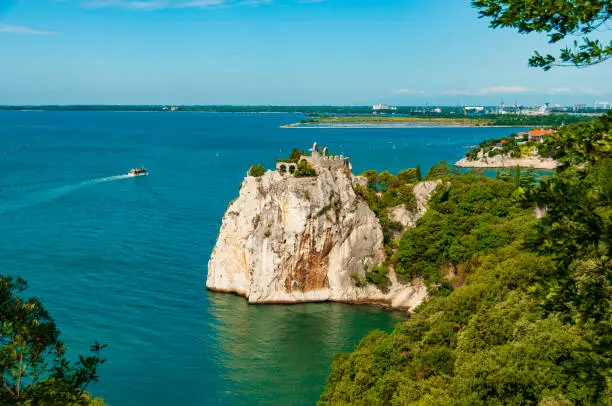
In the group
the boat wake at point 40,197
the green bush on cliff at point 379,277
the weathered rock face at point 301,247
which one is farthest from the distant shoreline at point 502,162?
the green bush on cliff at point 379,277

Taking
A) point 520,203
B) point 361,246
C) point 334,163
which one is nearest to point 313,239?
point 361,246

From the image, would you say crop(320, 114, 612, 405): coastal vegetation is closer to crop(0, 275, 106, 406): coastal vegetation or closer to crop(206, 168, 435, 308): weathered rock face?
crop(0, 275, 106, 406): coastal vegetation

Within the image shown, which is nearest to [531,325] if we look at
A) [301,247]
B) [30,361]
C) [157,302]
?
[30,361]

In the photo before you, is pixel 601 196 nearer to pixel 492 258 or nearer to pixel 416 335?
pixel 416 335

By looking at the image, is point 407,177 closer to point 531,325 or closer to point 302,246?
point 302,246

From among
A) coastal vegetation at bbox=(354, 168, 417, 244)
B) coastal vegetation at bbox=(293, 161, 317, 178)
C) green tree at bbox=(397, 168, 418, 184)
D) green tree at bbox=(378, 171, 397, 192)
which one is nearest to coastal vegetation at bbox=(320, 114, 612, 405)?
coastal vegetation at bbox=(354, 168, 417, 244)

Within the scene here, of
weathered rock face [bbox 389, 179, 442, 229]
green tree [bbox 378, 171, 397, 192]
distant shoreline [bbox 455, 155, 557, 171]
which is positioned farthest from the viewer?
distant shoreline [bbox 455, 155, 557, 171]
